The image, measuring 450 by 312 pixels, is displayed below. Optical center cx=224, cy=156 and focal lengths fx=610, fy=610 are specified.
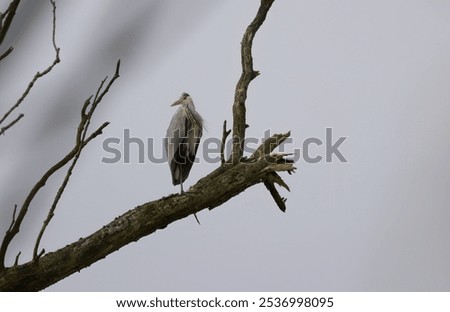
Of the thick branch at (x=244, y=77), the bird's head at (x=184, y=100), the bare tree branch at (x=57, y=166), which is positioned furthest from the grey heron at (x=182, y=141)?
the bare tree branch at (x=57, y=166)

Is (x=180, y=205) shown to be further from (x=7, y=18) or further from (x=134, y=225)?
(x=7, y=18)

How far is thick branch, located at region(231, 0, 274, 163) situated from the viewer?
4.25 m

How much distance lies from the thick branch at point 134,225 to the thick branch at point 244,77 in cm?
27

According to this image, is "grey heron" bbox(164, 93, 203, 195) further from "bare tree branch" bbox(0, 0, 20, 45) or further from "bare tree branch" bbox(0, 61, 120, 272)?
"bare tree branch" bbox(0, 0, 20, 45)

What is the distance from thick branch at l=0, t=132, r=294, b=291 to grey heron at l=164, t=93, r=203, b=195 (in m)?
0.99

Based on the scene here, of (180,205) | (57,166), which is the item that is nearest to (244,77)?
(180,205)

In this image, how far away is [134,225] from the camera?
11.3 feet

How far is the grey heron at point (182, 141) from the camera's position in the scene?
4.84 meters

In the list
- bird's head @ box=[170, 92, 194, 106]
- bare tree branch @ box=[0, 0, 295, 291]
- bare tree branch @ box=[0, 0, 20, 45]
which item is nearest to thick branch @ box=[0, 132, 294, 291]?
bare tree branch @ box=[0, 0, 295, 291]

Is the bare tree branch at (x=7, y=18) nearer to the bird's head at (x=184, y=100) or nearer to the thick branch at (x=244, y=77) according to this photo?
the thick branch at (x=244, y=77)

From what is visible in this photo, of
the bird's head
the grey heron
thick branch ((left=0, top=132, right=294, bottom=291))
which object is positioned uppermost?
the bird's head

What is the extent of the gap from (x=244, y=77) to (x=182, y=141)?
817 mm
